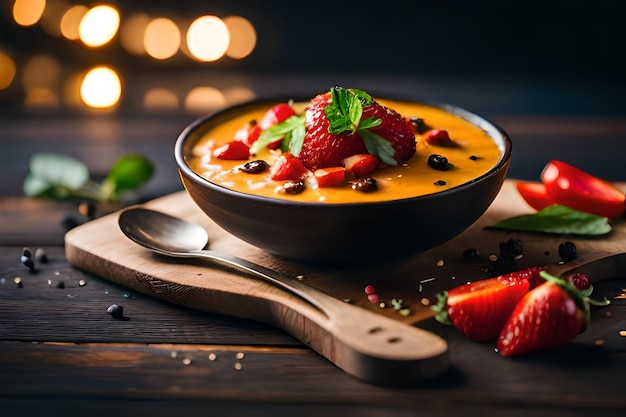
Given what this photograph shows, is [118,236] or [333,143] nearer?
[333,143]

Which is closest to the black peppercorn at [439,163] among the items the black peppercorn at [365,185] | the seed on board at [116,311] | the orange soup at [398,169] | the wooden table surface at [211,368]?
the orange soup at [398,169]

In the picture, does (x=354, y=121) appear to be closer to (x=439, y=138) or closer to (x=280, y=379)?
(x=439, y=138)

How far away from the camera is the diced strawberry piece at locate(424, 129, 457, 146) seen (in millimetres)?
2615

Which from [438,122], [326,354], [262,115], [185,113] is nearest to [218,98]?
[185,113]

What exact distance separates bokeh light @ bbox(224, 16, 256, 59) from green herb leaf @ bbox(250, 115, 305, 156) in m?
3.00

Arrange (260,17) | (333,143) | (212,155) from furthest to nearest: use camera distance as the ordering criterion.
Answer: (260,17) < (212,155) < (333,143)

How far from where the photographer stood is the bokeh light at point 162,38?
5535mm

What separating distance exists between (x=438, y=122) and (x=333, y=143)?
56cm

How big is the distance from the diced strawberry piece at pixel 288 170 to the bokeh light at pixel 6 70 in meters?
3.57

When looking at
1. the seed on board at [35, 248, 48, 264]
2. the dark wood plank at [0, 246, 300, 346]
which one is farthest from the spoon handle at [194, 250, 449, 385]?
the seed on board at [35, 248, 48, 264]

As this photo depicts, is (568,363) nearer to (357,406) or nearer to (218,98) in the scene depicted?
(357,406)

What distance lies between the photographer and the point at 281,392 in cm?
201

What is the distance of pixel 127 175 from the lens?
329cm

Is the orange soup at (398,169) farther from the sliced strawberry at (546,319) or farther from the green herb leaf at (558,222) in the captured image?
the sliced strawberry at (546,319)
